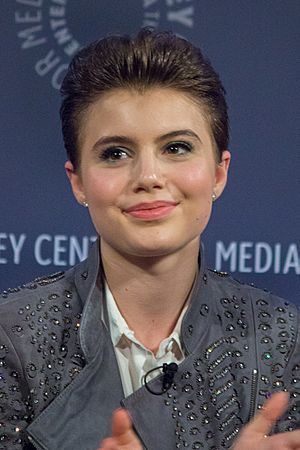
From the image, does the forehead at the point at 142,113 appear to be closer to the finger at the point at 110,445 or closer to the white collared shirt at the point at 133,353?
the white collared shirt at the point at 133,353

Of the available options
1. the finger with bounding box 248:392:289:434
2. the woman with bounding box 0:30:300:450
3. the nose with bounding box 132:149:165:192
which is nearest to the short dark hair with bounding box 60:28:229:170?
the woman with bounding box 0:30:300:450

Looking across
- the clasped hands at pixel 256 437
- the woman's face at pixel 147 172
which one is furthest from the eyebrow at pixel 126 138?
the clasped hands at pixel 256 437

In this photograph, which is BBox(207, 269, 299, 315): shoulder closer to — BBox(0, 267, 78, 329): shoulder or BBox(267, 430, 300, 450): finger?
BBox(0, 267, 78, 329): shoulder

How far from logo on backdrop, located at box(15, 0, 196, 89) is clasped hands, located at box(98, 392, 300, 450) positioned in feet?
3.03

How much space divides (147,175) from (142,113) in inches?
3.7

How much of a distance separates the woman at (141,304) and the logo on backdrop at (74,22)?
0.49m

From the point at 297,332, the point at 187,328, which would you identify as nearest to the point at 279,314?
the point at 297,332

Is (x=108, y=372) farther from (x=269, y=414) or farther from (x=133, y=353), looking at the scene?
(x=269, y=414)

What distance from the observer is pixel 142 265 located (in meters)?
1.50

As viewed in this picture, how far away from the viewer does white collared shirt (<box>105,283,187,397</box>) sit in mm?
1515

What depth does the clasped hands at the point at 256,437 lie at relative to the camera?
1.27 m

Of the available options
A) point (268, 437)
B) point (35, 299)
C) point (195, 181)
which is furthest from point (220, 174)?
point (268, 437)

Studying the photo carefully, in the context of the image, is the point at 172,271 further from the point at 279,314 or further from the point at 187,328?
the point at 279,314

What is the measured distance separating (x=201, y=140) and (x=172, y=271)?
0.19 metres
